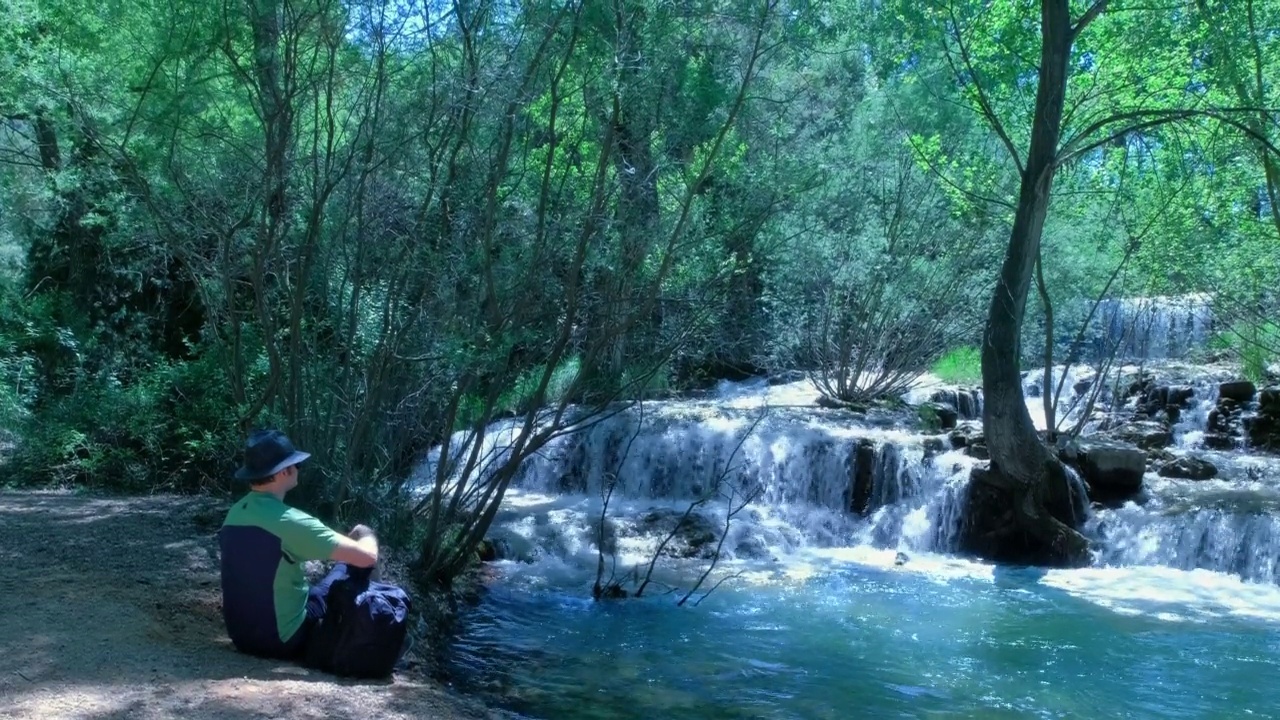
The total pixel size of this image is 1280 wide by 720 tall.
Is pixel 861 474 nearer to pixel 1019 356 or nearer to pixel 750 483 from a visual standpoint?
pixel 750 483

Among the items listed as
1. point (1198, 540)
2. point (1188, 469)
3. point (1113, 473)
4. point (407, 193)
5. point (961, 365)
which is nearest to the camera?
point (407, 193)

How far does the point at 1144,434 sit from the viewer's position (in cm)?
1529

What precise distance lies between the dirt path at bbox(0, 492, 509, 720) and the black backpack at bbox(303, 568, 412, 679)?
13 centimetres

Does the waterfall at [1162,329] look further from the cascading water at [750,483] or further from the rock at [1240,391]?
the cascading water at [750,483]

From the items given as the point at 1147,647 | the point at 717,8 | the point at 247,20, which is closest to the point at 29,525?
the point at 247,20

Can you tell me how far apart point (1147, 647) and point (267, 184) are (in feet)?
23.6

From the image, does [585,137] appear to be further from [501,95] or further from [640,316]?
[640,316]

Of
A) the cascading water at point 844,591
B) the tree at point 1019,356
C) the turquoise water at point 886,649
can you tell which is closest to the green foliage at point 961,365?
the cascading water at point 844,591

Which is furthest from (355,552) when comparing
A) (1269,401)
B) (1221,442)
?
(1269,401)

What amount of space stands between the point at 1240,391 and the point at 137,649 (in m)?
15.8

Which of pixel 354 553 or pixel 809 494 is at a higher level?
pixel 354 553

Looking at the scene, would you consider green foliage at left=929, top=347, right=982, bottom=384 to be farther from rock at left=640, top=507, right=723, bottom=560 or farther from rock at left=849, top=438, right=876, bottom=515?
rock at left=640, top=507, right=723, bottom=560

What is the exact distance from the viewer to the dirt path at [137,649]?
4.11 meters

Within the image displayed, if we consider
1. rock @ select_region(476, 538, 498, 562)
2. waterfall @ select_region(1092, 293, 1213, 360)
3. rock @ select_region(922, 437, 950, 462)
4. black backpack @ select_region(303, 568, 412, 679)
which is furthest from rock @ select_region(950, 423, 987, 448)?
black backpack @ select_region(303, 568, 412, 679)
